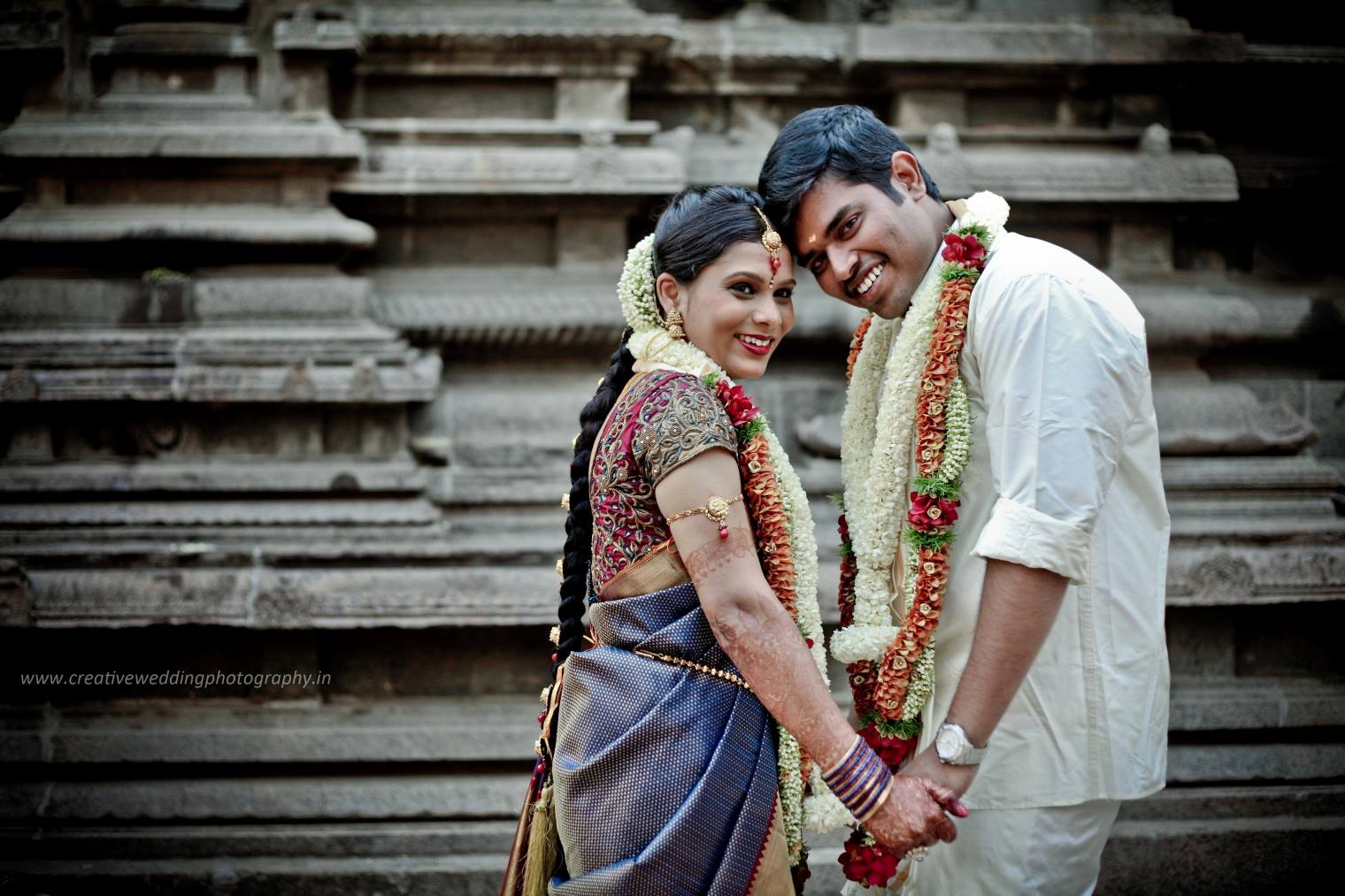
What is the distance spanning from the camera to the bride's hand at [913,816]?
217 cm

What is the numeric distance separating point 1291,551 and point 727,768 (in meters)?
2.96

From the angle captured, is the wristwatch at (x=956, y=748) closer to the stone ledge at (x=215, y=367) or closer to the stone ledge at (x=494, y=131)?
the stone ledge at (x=215, y=367)

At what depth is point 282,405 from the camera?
4211mm

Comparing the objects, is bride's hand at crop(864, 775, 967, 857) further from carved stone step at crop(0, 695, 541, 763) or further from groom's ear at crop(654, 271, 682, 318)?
carved stone step at crop(0, 695, 541, 763)

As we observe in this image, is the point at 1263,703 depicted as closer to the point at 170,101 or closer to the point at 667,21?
the point at 667,21

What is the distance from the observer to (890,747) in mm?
2520

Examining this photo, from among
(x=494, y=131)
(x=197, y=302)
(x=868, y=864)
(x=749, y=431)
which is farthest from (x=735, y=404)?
(x=197, y=302)

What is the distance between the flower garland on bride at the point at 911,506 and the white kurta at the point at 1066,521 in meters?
0.06

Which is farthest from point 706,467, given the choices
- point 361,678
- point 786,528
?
point 361,678

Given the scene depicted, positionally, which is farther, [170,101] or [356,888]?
[170,101]

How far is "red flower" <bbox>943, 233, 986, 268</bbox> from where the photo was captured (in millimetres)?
2434

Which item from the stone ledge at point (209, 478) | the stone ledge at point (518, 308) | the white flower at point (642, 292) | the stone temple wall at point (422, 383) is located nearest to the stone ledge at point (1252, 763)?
the stone temple wall at point (422, 383)

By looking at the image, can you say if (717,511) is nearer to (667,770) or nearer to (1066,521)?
(667,770)

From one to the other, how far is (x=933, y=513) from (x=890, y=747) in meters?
0.54
